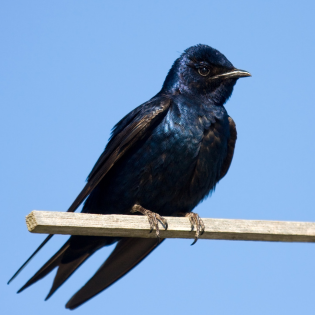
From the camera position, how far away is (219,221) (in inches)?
160

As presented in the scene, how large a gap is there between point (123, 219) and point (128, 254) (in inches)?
68.2

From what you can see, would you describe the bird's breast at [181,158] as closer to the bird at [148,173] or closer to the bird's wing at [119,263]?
the bird at [148,173]

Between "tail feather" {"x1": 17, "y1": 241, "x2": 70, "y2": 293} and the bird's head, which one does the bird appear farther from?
the bird's head

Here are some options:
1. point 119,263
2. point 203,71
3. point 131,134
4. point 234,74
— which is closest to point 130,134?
point 131,134

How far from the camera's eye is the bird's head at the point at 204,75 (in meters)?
6.08

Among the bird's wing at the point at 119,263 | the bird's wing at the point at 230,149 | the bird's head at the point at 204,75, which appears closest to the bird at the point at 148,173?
the bird's wing at the point at 119,263

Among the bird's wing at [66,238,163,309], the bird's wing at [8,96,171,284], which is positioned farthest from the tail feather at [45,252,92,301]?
the bird's wing at [8,96,171,284]

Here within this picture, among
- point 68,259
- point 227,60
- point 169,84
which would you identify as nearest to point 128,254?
point 68,259

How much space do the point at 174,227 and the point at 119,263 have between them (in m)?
1.48

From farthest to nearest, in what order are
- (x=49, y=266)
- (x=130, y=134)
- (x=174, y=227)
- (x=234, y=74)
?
(x=234, y=74), (x=130, y=134), (x=49, y=266), (x=174, y=227)

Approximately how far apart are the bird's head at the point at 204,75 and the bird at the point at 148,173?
163 millimetres

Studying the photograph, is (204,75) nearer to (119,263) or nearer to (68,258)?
(119,263)

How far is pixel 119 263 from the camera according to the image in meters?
5.48

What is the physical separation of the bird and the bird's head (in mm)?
163
